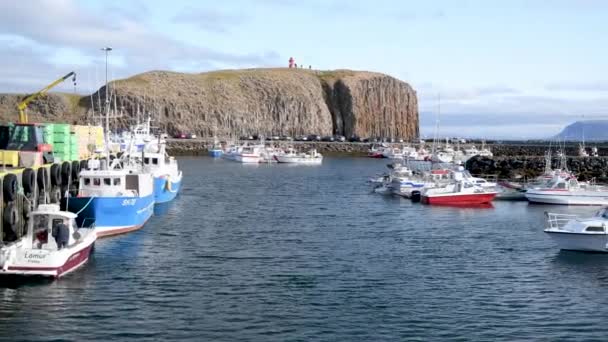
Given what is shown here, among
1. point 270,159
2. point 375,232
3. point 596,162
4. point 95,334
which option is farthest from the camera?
point 270,159

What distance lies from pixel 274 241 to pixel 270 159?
4139 inches

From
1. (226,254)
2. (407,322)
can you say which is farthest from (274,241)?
(407,322)

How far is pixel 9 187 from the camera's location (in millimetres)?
34500

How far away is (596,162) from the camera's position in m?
96.9

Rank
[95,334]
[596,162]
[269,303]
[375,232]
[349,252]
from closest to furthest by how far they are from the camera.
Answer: [95,334] < [269,303] < [349,252] < [375,232] < [596,162]

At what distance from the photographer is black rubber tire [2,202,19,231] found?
3381 centimetres

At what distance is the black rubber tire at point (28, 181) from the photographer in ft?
125

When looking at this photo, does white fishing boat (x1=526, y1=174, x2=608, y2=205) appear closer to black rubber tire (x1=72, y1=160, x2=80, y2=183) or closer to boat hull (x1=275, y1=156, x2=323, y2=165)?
black rubber tire (x1=72, y1=160, x2=80, y2=183)

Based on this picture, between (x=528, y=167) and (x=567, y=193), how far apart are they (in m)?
32.6

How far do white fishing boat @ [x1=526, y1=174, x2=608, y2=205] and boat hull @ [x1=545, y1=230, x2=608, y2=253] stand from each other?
24.7m

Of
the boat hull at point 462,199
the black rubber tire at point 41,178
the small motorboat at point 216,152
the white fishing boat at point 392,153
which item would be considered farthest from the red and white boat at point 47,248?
the small motorboat at point 216,152

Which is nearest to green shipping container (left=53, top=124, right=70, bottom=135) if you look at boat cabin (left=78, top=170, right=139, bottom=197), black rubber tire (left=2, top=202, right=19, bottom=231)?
boat cabin (left=78, top=170, right=139, bottom=197)

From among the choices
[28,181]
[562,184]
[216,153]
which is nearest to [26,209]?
[28,181]

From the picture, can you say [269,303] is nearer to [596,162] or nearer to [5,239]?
[5,239]
